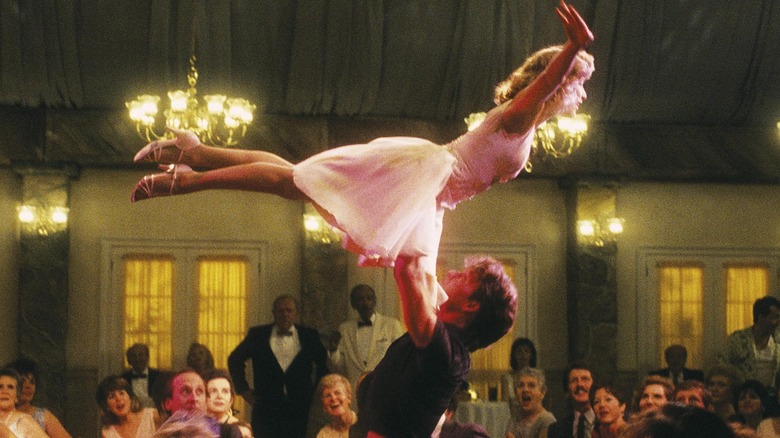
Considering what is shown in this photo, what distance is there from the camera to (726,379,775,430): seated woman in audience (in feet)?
24.7

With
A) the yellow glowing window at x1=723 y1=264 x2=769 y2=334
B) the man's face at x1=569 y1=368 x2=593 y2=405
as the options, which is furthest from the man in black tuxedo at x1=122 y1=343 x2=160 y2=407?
the yellow glowing window at x1=723 y1=264 x2=769 y2=334

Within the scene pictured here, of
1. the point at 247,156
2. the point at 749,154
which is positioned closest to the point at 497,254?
the point at 749,154

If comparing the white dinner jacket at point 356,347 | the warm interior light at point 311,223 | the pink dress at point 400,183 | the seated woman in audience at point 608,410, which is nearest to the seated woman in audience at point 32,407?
the white dinner jacket at point 356,347

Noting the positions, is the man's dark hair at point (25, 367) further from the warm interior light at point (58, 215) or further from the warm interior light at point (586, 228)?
the warm interior light at point (586, 228)

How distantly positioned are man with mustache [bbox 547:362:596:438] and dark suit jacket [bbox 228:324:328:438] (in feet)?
7.48

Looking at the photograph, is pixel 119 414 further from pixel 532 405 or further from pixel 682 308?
pixel 682 308

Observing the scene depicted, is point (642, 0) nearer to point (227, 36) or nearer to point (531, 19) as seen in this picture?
point (531, 19)

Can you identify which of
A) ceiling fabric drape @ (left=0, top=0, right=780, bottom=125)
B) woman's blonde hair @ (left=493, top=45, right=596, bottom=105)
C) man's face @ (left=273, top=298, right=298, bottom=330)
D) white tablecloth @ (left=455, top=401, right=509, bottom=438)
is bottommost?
white tablecloth @ (left=455, top=401, right=509, bottom=438)

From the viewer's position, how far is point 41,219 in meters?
10.8

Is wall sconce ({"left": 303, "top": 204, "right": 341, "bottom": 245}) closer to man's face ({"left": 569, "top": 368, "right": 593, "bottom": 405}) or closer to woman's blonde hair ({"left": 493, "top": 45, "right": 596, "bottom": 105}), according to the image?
man's face ({"left": 569, "top": 368, "right": 593, "bottom": 405})

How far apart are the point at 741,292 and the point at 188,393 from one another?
22.4 ft

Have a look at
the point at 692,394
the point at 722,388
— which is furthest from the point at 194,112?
the point at 692,394

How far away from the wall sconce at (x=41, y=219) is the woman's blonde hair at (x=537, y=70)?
7.14 m

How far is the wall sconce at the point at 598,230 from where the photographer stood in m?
11.3
